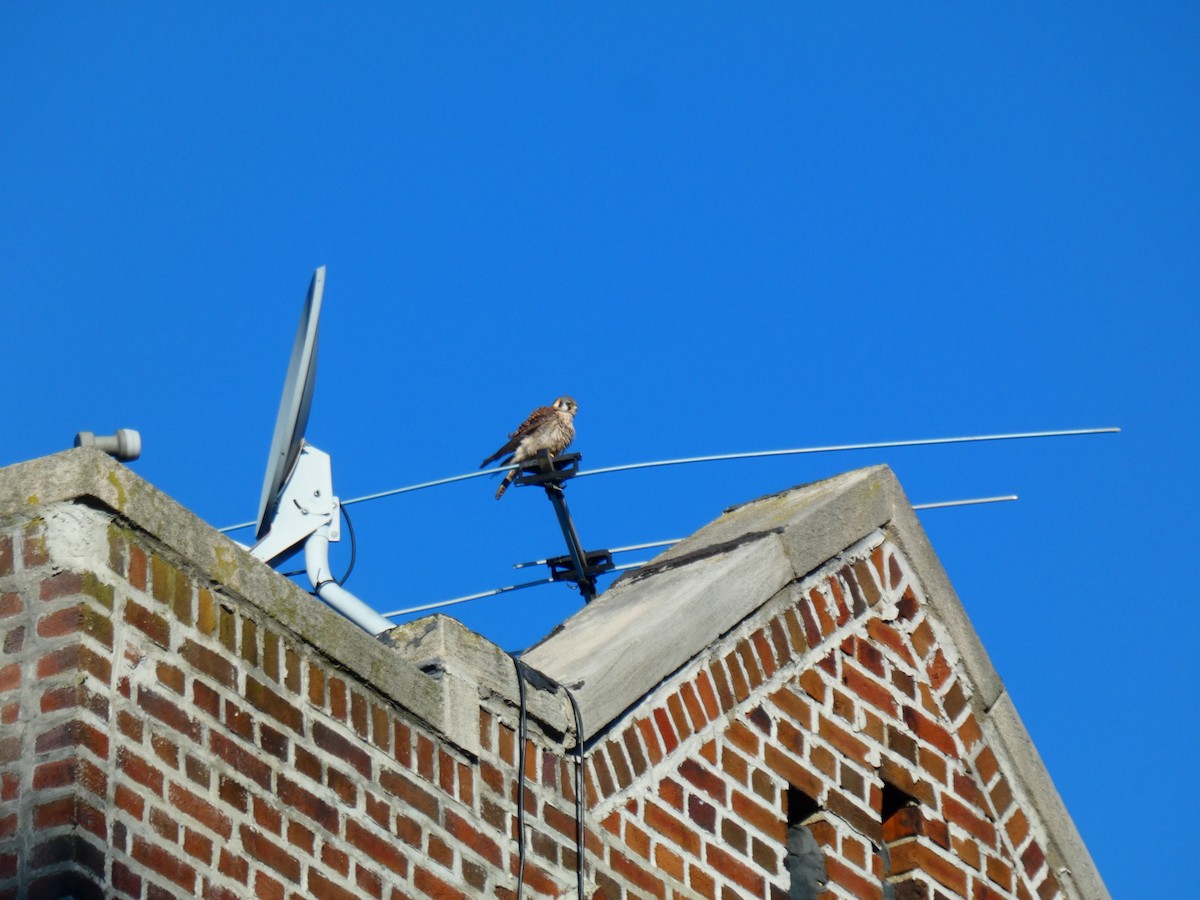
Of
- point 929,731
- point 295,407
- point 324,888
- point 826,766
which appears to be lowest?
point 324,888

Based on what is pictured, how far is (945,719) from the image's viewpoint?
23.2 feet

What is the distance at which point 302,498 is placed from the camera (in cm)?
601

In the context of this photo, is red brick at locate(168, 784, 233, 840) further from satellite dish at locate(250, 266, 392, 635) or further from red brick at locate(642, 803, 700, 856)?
red brick at locate(642, 803, 700, 856)

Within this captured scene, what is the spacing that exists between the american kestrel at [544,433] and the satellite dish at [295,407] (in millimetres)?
8511

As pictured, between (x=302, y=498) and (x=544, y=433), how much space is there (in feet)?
33.0

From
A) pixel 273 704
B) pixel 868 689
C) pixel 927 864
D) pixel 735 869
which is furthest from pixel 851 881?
pixel 273 704

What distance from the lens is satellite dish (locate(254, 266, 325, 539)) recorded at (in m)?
6.03

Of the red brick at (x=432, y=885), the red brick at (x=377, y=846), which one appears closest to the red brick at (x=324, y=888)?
the red brick at (x=377, y=846)

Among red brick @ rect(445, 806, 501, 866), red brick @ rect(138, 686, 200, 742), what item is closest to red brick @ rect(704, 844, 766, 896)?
red brick @ rect(445, 806, 501, 866)

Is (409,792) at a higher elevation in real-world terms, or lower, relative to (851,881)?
lower

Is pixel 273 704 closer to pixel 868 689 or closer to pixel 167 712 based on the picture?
pixel 167 712

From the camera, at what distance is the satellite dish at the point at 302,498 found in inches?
233

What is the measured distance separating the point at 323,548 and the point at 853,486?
2.21 meters

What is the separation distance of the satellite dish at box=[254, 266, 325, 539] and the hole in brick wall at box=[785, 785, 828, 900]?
1958 mm
